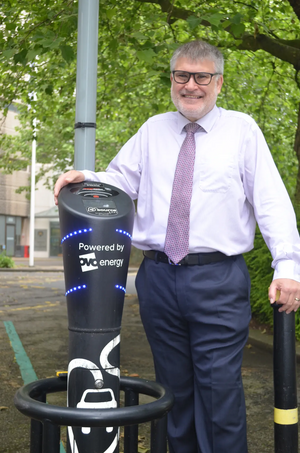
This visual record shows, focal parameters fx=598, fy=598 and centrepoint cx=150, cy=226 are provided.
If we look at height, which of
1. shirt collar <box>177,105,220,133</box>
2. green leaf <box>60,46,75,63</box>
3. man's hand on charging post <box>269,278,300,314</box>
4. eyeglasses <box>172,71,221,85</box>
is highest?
green leaf <box>60,46,75,63</box>

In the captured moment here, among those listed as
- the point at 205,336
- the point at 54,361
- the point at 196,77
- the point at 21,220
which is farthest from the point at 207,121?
the point at 21,220

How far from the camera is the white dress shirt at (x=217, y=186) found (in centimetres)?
263

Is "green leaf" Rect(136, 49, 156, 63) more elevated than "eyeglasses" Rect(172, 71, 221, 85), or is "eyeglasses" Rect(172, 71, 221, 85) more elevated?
"green leaf" Rect(136, 49, 156, 63)

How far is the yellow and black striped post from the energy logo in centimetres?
80

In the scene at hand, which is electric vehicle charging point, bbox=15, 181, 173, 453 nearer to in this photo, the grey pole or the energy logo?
the energy logo

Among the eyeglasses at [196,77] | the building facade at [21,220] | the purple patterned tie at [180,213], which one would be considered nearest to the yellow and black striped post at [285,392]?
the purple patterned tie at [180,213]

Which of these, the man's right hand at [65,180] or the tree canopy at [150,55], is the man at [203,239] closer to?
the man's right hand at [65,180]

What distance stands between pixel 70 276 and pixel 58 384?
0.45 m

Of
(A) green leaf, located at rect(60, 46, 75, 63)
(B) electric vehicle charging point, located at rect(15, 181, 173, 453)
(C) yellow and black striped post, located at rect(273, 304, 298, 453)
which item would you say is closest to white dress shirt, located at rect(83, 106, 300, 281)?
(C) yellow and black striped post, located at rect(273, 304, 298, 453)

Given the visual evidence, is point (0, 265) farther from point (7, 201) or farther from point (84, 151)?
point (84, 151)

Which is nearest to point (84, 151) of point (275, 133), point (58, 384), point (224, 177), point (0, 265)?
point (224, 177)

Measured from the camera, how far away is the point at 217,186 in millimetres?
2699

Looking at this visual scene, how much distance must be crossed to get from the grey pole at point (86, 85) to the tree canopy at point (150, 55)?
1985mm

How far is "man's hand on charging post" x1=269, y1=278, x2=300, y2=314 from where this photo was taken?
2402 mm
